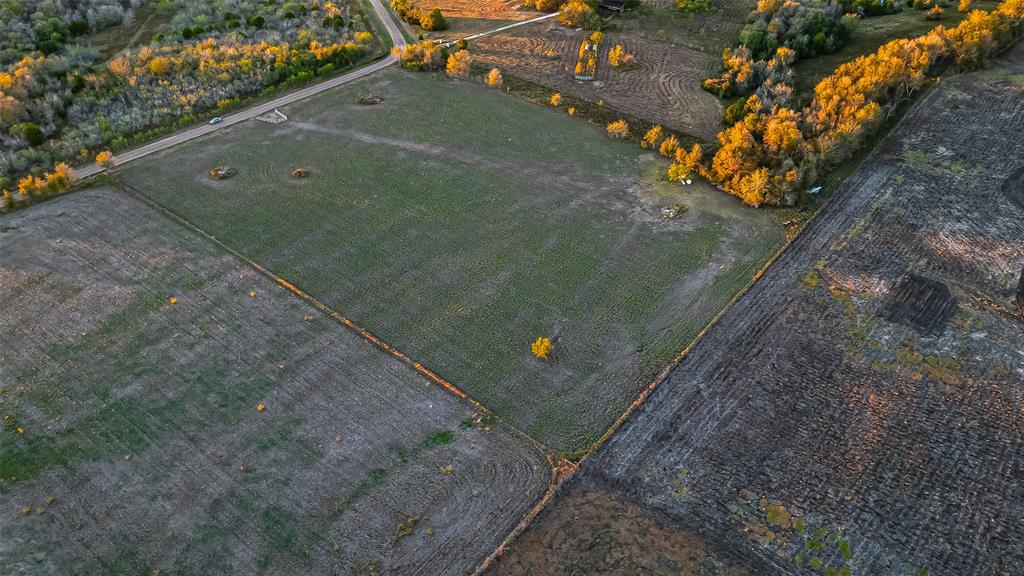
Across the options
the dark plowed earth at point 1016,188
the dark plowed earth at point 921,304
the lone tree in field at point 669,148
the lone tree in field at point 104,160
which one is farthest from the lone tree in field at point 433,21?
the dark plowed earth at point 1016,188

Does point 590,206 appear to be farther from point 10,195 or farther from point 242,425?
point 10,195

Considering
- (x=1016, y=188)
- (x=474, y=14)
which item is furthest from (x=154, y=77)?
(x=1016, y=188)

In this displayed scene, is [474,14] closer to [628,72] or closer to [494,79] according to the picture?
[494,79]

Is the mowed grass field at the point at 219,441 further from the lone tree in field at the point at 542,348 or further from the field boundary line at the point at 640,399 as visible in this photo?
the lone tree in field at the point at 542,348

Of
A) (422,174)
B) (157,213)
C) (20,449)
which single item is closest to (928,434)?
(422,174)

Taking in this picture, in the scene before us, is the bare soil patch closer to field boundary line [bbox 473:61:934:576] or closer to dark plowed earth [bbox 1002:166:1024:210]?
field boundary line [bbox 473:61:934:576]

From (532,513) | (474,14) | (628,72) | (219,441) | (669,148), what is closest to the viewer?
(532,513)

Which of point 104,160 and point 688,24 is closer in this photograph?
point 104,160
